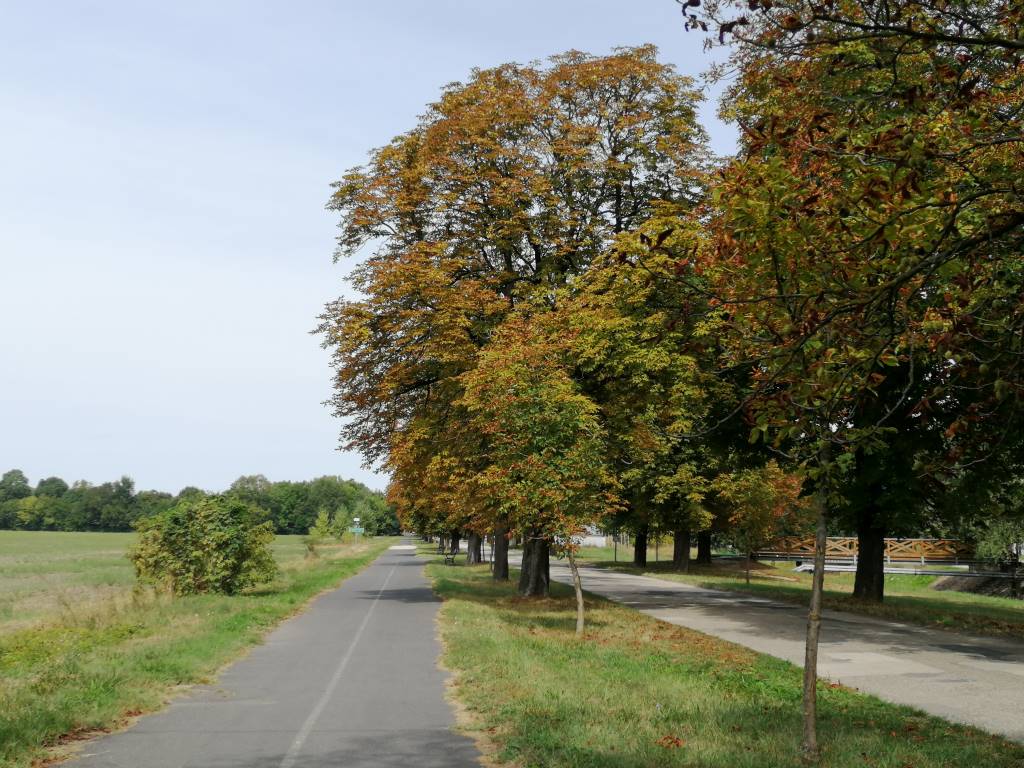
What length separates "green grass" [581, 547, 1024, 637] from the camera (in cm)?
2147

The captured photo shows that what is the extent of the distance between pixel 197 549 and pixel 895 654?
19.8 m

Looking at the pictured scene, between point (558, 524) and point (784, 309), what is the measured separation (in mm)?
11976

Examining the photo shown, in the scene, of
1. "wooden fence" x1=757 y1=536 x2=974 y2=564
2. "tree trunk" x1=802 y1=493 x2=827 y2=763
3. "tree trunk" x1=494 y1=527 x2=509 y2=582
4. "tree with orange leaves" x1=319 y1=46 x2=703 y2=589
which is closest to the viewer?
"tree trunk" x1=802 y1=493 x2=827 y2=763

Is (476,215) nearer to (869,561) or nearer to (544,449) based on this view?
(544,449)

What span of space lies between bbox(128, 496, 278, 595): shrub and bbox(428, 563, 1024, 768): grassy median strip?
12.5 metres

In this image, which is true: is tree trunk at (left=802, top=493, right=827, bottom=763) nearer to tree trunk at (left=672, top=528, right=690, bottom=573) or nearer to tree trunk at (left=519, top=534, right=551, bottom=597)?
tree trunk at (left=519, top=534, right=551, bottom=597)

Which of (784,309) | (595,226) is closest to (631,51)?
(595,226)

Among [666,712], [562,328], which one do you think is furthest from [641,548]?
[666,712]

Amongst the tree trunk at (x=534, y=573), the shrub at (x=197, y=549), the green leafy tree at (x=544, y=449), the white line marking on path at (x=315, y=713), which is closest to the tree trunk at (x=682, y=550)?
the tree trunk at (x=534, y=573)

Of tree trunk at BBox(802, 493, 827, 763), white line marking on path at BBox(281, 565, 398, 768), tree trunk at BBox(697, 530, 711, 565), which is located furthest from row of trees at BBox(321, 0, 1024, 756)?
tree trunk at BBox(697, 530, 711, 565)

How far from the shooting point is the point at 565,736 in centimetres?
877

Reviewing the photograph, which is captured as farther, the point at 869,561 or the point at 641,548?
the point at 641,548

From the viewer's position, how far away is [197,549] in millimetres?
27422

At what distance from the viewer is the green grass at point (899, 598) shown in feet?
70.4
